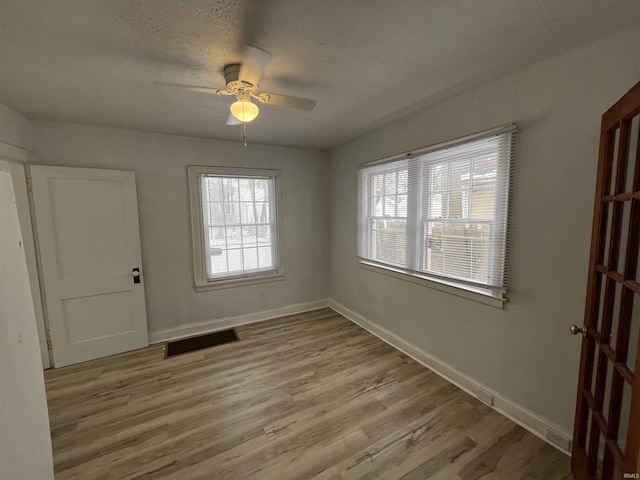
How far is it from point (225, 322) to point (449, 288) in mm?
2785

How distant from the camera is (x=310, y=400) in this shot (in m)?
2.18

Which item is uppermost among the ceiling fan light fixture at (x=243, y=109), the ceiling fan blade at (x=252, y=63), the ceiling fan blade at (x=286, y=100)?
the ceiling fan blade at (x=252, y=63)

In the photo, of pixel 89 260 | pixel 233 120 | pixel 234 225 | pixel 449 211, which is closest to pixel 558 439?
pixel 449 211

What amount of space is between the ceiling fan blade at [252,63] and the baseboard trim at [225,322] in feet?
9.67

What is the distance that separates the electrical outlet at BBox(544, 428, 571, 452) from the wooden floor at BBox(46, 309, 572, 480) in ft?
0.24

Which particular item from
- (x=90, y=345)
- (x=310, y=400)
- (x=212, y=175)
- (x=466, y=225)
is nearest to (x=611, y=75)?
(x=466, y=225)

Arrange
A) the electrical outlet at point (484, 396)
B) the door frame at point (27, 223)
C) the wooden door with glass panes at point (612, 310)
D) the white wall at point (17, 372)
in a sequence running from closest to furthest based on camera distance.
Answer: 1. the white wall at point (17, 372)
2. the wooden door with glass panes at point (612, 310)
3. the electrical outlet at point (484, 396)
4. the door frame at point (27, 223)

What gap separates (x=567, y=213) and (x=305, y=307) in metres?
3.27

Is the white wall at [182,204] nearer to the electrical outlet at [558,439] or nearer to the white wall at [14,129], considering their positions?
the white wall at [14,129]

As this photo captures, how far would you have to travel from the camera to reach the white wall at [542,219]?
152 centimetres

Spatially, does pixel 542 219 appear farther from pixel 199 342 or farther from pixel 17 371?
pixel 199 342

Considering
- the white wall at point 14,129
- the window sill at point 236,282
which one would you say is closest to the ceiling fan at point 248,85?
the white wall at point 14,129

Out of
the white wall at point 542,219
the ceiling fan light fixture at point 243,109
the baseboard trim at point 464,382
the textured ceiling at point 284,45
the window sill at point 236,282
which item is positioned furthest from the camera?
the window sill at point 236,282

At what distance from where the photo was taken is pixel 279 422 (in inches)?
76.9
